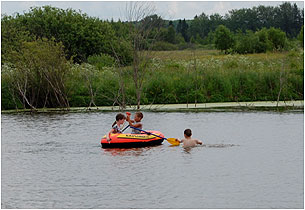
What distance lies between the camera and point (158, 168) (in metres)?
14.1

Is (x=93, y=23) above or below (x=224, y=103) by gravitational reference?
above

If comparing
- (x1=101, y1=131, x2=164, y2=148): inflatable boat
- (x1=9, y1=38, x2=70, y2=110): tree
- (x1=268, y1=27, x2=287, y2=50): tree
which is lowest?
(x1=101, y1=131, x2=164, y2=148): inflatable boat

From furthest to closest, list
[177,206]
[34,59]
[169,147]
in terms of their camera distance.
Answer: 1. [34,59]
2. [169,147]
3. [177,206]

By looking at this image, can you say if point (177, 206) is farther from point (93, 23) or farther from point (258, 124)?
point (93, 23)

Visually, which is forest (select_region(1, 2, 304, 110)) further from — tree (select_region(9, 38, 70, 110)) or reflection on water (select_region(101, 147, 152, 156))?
reflection on water (select_region(101, 147, 152, 156))

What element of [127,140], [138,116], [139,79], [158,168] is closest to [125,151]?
[127,140]

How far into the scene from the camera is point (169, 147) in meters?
17.4

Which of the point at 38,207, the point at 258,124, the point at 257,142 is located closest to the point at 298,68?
the point at 258,124

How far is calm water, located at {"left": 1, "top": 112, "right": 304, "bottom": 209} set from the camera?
11297 millimetres

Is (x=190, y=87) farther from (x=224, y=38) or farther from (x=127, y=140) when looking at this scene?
(x=224, y=38)

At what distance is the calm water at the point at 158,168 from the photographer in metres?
11.3

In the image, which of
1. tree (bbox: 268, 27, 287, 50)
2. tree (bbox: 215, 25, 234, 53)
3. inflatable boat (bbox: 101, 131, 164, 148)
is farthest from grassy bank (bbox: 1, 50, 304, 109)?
tree (bbox: 215, 25, 234, 53)

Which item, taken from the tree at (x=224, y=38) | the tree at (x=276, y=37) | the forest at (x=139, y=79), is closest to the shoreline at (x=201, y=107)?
the forest at (x=139, y=79)

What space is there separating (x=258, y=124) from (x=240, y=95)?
27.8ft
